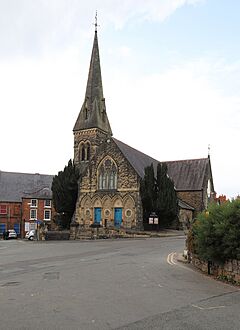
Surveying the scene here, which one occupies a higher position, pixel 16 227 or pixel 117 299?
pixel 117 299

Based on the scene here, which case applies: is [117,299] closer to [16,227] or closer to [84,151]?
[84,151]

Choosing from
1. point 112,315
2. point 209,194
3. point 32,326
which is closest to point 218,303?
point 112,315

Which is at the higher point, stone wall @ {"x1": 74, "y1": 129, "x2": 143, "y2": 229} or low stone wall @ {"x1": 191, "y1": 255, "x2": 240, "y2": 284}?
stone wall @ {"x1": 74, "y1": 129, "x2": 143, "y2": 229}

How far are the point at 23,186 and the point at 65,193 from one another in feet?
70.7

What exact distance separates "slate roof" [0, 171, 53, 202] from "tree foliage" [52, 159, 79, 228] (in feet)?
50.3

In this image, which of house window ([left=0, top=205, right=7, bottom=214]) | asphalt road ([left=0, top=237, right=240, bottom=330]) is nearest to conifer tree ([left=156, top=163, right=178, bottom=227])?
asphalt road ([left=0, top=237, right=240, bottom=330])

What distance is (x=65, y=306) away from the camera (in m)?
8.32

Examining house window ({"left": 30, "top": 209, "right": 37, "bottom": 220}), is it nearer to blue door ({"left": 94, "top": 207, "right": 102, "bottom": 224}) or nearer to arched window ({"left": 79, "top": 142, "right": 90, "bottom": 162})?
arched window ({"left": 79, "top": 142, "right": 90, "bottom": 162})

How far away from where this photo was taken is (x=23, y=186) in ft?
225

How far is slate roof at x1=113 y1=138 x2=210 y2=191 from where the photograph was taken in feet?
169

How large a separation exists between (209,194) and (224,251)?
47052mm

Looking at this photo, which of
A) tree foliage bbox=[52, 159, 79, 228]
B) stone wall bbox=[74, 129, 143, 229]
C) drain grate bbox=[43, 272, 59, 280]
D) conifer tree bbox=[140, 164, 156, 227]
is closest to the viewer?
drain grate bbox=[43, 272, 59, 280]

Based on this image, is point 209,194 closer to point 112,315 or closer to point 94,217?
point 94,217

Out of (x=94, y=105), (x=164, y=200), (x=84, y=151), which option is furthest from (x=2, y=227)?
(x=164, y=200)
